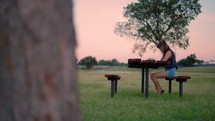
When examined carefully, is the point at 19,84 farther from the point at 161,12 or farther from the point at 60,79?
the point at 161,12

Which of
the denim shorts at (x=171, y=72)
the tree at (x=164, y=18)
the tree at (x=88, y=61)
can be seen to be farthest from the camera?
the tree at (x=88, y=61)

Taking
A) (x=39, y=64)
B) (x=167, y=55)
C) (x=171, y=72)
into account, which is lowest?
(x=171, y=72)

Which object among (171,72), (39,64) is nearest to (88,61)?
(171,72)

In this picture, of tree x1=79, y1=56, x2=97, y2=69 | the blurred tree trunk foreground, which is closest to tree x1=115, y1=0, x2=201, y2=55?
tree x1=79, y1=56, x2=97, y2=69

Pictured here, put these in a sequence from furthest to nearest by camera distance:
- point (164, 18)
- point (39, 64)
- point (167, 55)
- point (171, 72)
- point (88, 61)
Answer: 1. point (88, 61)
2. point (164, 18)
3. point (171, 72)
4. point (167, 55)
5. point (39, 64)

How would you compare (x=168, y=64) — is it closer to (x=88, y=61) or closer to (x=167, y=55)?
(x=167, y=55)

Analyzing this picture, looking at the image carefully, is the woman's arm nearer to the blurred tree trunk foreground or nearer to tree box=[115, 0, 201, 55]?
the blurred tree trunk foreground

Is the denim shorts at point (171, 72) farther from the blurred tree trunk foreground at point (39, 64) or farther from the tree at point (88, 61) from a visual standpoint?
the tree at point (88, 61)

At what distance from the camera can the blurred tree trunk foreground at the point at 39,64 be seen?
5.54 ft

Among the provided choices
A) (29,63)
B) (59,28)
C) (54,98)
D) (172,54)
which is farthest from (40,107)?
(172,54)

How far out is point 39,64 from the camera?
66.4 inches

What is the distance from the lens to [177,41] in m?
42.5

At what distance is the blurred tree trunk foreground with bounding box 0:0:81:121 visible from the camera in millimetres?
1689

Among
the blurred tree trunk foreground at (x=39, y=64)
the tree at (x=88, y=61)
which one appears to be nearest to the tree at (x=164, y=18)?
the tree at (x=88, y=61)
